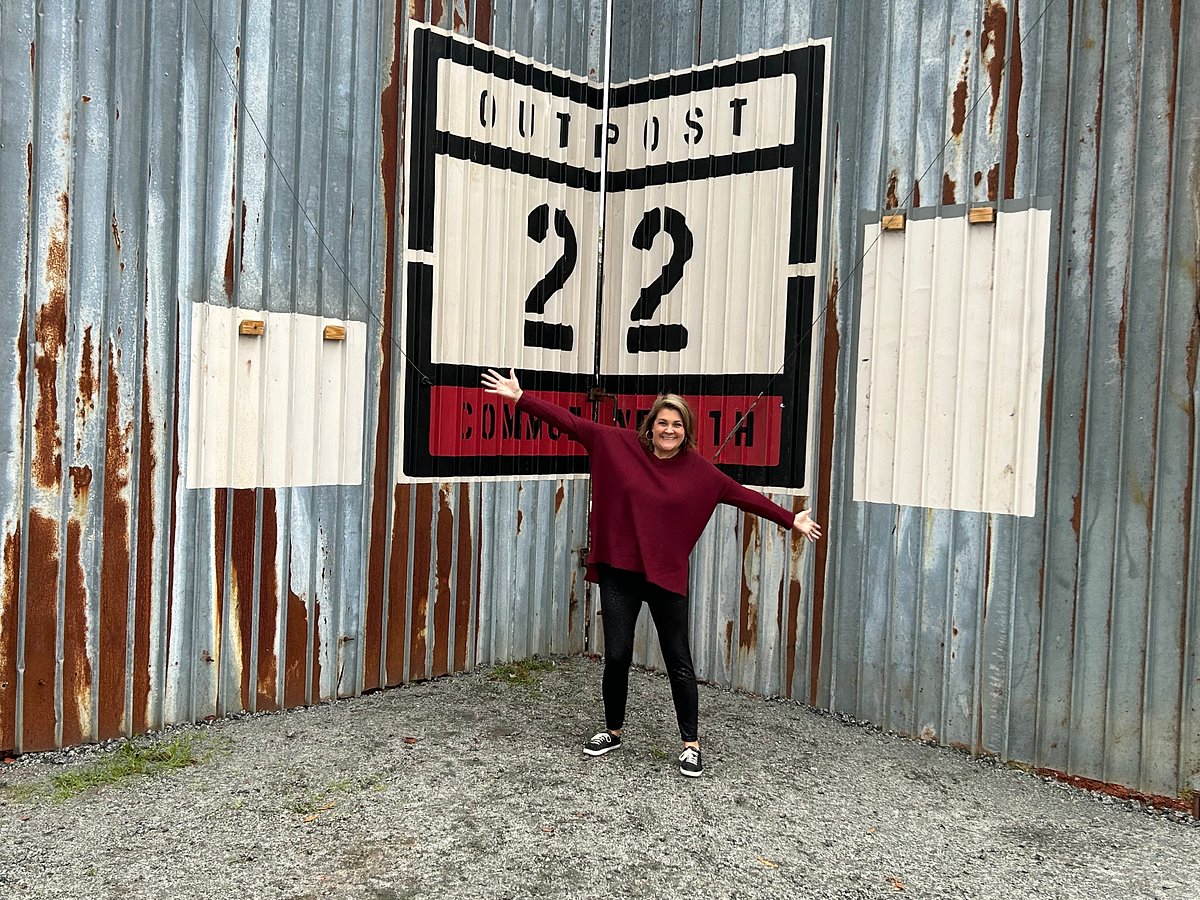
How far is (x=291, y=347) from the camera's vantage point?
573 centimetres

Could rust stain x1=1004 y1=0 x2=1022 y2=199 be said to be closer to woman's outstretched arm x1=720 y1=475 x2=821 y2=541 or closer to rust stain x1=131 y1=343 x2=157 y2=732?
woman's outstretched arm x1=720 y1=475 x2=821 y2=541

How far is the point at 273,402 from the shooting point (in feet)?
18.6

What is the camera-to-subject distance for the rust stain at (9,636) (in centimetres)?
477

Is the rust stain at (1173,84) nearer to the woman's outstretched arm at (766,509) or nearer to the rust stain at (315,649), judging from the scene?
the woman's outstretched arm at (766,509)

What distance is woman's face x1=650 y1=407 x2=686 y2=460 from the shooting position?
4941mm

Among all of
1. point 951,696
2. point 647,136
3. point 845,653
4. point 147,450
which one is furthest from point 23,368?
point 951,696

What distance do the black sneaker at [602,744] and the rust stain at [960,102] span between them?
12.3 feet

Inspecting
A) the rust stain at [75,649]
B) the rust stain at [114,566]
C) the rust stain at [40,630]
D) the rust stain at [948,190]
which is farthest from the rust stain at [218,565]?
the rust stain at [948,190]

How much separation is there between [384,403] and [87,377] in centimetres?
171

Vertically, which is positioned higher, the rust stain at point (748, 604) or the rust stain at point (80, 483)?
the rust stain at point (80, 483)

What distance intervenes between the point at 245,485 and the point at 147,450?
568 mm

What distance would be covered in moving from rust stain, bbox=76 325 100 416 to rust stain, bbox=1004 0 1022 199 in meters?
4.75

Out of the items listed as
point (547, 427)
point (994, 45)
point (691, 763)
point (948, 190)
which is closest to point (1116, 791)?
point (691, 763)

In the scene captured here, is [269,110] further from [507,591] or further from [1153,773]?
[1153,773]
